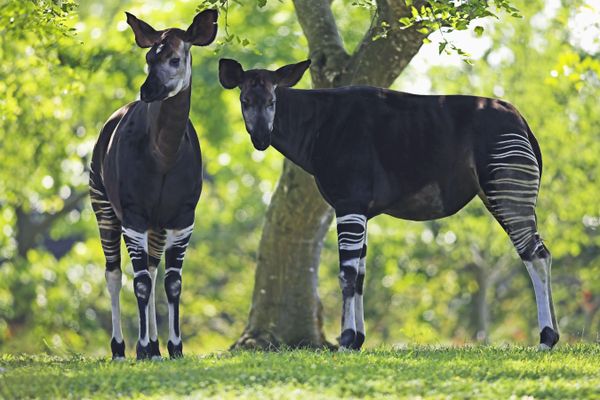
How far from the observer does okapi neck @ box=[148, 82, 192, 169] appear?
9102 millimetres

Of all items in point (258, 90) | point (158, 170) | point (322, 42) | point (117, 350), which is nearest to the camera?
point (158, 170)

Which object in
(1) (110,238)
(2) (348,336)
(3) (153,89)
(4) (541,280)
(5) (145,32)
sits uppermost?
(5) (145,32)

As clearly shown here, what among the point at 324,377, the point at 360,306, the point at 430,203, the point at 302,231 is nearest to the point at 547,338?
the point at 430,203

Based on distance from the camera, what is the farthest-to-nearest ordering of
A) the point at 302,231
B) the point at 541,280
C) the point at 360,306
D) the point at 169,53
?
1. the point at 302,231
2. the point at 360,306
3. the point at 541,280
4. the point at 169,53

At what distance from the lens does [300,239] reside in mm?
12742

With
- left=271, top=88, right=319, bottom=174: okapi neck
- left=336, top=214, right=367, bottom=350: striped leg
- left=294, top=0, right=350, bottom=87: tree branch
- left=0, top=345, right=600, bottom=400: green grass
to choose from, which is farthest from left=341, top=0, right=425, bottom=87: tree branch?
left=0, top=345, right=600, bottom=400: green grass

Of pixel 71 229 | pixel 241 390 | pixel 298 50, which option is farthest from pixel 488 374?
pixel 71 229

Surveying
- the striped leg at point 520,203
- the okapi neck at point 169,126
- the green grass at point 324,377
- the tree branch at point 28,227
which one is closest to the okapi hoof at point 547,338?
the striped leg at point 520,203

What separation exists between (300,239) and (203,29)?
408 cm

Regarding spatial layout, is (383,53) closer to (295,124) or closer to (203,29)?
(295,124)

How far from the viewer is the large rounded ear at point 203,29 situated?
909cm

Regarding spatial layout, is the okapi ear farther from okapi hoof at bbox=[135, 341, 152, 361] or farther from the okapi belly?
okapi hoof at bbox=[135, 341, 152, 361]

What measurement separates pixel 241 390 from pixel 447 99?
381cm

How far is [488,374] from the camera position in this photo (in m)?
8.09
